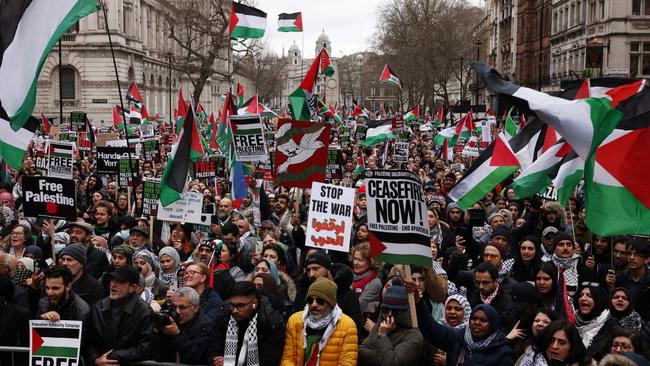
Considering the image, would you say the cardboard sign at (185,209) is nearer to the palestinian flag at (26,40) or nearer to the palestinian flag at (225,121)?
the palestinian flag at (26,40)

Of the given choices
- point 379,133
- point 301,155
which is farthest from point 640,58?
point 301,155

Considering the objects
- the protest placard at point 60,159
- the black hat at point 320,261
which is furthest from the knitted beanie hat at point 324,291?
the protest placard at point 60,159

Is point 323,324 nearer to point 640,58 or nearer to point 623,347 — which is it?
point 623,347

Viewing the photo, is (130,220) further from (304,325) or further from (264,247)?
(304,325)

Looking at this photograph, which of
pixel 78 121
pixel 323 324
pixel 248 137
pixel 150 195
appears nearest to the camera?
pixel 323 324

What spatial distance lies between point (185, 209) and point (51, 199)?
1796 mm

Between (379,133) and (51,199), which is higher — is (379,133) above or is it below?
above

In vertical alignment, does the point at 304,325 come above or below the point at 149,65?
below

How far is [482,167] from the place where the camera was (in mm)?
11672

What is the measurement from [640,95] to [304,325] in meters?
4.46

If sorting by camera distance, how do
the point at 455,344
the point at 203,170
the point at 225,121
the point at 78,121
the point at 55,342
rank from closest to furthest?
the point at 55,342 < the point at 455,344 < the point at 203,170 < the point at 225,121 < the point at 78,121

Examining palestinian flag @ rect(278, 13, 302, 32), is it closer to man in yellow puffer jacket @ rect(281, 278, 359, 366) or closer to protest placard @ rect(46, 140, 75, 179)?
protest placard @ rect(46, 140, 75, 179)

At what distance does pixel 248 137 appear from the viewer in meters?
14.7

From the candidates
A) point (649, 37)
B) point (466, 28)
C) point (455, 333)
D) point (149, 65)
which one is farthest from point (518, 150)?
point (466, 28)
